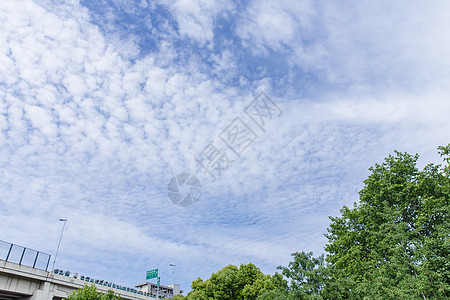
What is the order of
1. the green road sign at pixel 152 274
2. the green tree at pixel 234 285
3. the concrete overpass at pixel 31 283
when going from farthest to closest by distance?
the green road sign at pixel 152 274 < the green tree at pixel 234 285 < the concrete overpass at pixel 31 283

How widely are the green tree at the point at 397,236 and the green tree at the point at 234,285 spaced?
28.2 feet

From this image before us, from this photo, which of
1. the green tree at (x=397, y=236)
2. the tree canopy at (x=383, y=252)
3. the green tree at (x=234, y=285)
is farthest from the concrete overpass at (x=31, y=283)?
the green tree at (x=397, y=236)

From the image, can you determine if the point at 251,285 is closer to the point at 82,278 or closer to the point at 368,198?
the point at 368,198

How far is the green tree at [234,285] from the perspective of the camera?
28297 millimetres

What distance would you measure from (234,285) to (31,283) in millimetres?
18976

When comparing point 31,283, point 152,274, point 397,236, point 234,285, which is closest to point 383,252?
point 397,236

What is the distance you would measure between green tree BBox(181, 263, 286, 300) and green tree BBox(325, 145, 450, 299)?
861 cm

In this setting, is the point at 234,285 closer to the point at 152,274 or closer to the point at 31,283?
the point at 152,274

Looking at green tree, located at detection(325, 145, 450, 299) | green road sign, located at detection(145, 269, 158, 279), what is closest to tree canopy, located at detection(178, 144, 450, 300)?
green tree, located at detection(325, 145, 450, 299)

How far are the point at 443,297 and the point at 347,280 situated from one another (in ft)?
15.0

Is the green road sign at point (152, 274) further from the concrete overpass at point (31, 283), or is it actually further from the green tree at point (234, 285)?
the green tree at point (234, 285)

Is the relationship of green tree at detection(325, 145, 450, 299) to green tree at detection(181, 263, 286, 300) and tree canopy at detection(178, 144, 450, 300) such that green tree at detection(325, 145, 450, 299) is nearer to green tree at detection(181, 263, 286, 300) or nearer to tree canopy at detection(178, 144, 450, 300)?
tree canopy at detection(178, 144, 450, 300)

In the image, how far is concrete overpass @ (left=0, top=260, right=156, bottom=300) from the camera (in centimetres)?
2355

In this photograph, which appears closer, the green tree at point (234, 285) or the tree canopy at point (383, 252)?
the tree canopy at point (383, 252)
